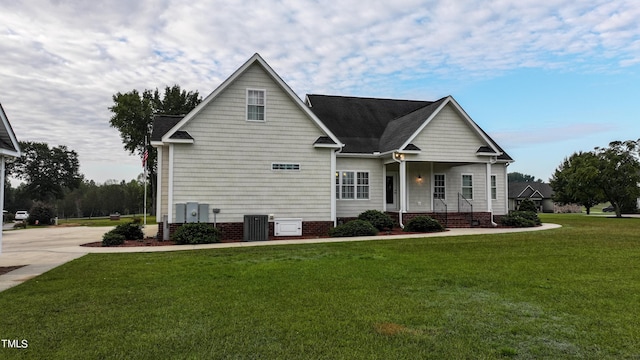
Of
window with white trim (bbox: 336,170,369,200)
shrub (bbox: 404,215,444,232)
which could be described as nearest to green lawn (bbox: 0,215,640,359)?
shrub (bbox: 404,215,444,232)

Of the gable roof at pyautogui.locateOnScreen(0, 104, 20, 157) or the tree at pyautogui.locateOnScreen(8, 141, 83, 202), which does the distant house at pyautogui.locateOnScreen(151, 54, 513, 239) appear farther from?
the tree at pyautogui.locateOnScreen(8, 141, 83, 202)

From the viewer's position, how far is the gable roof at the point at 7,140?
9.37 metres

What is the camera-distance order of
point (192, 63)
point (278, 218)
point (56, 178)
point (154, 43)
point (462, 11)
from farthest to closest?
point (56, 178) → point (192, 63) → point (154, 43) → point (278, 218) → point (462, 11)

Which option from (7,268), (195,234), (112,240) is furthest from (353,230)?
(7,268)

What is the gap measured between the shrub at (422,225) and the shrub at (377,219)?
0.87m

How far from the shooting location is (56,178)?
7725 centimetres

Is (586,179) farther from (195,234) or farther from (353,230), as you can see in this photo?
(195,234)

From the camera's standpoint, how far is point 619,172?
35.4 meters

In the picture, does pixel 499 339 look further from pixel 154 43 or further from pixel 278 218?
pixel 154 43

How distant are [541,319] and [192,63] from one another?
72.2 ft

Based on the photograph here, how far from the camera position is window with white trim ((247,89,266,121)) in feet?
55.6

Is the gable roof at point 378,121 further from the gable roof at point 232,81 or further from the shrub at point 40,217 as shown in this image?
the shrub at point 40,217

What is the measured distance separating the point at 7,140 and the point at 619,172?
43.0m

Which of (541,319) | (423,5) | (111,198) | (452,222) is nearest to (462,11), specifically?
(423,5)
